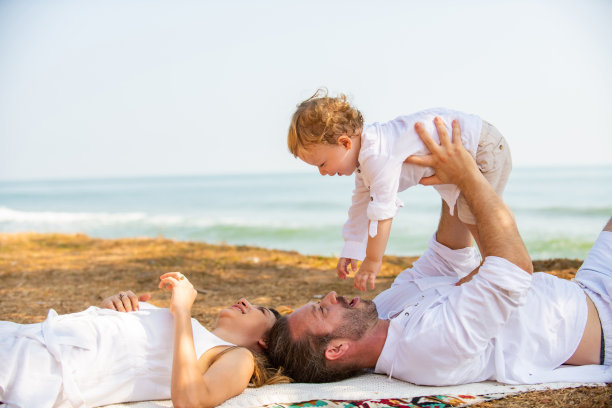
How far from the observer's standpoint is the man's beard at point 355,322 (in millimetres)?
2908

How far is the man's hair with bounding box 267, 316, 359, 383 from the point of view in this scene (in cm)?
293

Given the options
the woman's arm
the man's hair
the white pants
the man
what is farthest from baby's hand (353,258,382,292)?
the white pants

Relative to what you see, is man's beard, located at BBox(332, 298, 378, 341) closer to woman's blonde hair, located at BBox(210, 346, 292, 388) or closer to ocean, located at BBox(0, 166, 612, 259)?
woman's blonde hair, located at BBox(210, 346, 292, 388)

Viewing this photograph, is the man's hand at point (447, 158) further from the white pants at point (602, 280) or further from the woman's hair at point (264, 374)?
the woman's hair at point (264, 374)

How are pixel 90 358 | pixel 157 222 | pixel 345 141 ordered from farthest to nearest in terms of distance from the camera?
pixel 157 222 → pixel 345 141 → pixel 90 358

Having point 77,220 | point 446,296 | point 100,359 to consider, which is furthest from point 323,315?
point 77,220

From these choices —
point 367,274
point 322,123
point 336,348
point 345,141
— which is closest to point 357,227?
point 367,274

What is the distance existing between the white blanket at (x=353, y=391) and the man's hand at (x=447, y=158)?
3.86 feet

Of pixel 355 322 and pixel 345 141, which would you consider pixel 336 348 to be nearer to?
pixel 355 322

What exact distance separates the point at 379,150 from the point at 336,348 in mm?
1245

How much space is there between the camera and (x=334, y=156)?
345 centimetres

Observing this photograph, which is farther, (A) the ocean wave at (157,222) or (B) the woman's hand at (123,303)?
(A) the ocean wave at (157,222)

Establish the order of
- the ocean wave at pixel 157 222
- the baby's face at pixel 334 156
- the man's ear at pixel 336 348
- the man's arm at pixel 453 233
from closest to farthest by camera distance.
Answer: the man's ear at pixel 336 348, the baby's face at pixel 334 156, the man's arm at pixel 453 233, the ocean wave at pixel 157 222

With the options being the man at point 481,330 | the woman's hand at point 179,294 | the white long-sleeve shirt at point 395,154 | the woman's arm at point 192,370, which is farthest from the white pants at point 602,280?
the woman's hand at point 179,294
